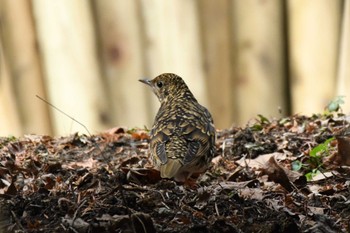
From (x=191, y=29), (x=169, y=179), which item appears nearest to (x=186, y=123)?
(x=169, y=179)

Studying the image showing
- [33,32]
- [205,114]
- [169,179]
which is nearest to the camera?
[169,179]

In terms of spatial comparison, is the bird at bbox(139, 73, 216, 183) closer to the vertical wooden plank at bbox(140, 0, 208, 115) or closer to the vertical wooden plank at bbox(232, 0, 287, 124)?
the vertical wooden plank at bbox(140, 0, 208, 115)

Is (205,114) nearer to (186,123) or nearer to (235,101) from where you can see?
(186,123)

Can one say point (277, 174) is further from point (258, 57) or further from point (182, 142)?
point (258, 57)

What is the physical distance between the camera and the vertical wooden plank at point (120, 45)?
8648mm

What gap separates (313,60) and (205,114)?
3.30 meters

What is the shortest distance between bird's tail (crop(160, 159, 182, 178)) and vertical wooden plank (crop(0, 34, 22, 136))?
4.06 m

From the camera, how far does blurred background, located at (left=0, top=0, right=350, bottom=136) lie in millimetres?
8625

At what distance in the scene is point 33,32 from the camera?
862 centimetres

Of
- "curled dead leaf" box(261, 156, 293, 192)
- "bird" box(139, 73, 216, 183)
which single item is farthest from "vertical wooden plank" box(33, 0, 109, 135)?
"curled dead leaf" box(261, 156, 293, 192)

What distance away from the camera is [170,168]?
5.00 metres

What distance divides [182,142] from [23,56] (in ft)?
12.7

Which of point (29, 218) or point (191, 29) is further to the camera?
point (191, 29)

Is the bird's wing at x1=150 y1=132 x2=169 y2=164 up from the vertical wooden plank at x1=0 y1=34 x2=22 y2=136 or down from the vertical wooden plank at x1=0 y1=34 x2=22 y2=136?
up
